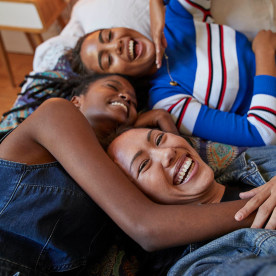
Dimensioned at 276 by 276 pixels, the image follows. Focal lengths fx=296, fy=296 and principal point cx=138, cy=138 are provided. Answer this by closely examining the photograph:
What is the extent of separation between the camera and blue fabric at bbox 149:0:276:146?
119cm

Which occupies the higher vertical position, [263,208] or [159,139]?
[159,139]

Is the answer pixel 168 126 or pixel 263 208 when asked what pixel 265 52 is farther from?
pixel 263 208

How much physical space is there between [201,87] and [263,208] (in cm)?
67

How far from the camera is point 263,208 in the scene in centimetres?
79

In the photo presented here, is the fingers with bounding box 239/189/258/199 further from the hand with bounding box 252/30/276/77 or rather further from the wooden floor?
the wooden floor

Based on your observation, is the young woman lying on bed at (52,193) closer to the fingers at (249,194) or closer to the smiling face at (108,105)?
A: the smiling face at (108,105)

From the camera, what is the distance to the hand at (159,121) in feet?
3.88

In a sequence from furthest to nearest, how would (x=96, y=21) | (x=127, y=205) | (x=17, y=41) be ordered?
1. (x=17, y=41)
2. (x=96, y=21)
3. (x=127, y=205)

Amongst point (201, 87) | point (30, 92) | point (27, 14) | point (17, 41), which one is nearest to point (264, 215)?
point (201, 87)

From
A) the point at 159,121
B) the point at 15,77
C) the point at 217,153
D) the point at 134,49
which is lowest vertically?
the point at 15,77

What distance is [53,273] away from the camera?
2.70ft

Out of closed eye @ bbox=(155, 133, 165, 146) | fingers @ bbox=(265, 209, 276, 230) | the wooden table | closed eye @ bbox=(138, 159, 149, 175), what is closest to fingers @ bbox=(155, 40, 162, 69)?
closed eye @ bbox=(155, 133, 165, 146)

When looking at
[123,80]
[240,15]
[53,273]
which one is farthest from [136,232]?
[240,15]

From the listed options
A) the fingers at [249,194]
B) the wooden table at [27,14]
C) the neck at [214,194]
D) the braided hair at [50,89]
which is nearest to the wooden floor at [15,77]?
the wooden table at [27,14]
